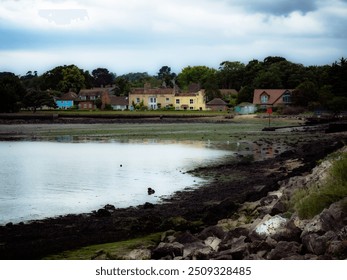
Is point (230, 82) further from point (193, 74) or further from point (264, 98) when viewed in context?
point (264, 98)

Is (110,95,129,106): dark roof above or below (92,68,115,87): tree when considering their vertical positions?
below

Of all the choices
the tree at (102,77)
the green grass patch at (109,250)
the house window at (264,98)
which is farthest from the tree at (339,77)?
the tree at (102,77)

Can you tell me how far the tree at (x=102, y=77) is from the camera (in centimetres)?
12306

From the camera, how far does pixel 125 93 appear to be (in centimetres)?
10256

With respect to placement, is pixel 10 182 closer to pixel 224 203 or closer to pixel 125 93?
pixel 224 203

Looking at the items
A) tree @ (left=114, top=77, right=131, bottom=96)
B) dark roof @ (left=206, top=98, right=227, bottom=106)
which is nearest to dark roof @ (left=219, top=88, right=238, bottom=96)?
dark roof @ (left=206, top=98, right=227, bottom=106)

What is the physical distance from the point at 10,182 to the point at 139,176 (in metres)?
5.04

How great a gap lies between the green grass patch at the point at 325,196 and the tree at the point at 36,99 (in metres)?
74.9

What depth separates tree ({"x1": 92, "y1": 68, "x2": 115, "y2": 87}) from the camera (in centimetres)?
12306

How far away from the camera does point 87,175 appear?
24062 mm

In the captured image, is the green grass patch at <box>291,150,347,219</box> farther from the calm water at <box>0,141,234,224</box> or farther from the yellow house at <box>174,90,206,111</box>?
the yellow house at <box>174,90,206,111</box>

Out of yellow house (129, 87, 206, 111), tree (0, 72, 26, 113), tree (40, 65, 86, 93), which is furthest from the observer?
tree (40, 65, 86, 93)

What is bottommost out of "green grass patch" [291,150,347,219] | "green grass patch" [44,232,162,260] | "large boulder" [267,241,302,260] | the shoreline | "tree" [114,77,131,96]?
the shoreline

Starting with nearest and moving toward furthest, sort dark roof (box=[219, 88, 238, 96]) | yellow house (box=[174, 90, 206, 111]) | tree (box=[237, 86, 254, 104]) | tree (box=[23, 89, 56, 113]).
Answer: tree (box=[23, 89, 56, 113])
tree (box=[237, 86, 254, 104])
yellow house (box=[174, 90, 206, 111])
dark roof (box=[219, 88, 238, 96])
